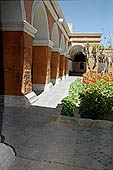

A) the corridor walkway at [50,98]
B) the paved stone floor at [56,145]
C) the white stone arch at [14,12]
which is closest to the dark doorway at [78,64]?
the corridor walkway at [50,98]

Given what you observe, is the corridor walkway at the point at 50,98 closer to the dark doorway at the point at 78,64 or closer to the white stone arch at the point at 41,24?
the white stone arch at the point at 41,24

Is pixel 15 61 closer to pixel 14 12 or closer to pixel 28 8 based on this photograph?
pixel 14 12

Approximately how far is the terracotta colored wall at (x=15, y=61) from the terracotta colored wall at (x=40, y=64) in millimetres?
2499

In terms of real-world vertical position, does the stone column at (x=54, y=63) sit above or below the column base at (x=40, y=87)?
above

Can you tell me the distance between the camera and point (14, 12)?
444cm

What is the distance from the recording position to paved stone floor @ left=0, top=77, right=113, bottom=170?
2141 millimetres

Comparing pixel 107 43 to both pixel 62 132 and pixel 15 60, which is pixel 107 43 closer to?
pixel 15 60

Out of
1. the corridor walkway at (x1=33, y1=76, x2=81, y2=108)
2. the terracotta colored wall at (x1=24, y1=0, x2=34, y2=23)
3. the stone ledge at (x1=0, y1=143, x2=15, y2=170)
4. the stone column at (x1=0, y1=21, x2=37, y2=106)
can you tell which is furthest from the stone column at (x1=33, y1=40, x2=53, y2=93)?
the stone ledge at (x1=0, y1=143, x2=15, y2=170)

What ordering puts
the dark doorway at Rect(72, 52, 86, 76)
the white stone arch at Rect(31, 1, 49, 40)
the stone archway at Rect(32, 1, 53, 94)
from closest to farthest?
1. the white stone arch at Rect(31, 1, 49, 40)
2. the stone archway at Rect(32, 1, 53, 94)
3. the dark doorway at Rect(72, 52, 86, 76)

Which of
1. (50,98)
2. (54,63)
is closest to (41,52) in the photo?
(50,98)

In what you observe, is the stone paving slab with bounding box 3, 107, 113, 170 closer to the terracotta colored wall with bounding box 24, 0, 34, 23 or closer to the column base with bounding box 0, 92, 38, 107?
the column base with bounding box 0, 92, 38, 107

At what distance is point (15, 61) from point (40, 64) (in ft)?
9.60

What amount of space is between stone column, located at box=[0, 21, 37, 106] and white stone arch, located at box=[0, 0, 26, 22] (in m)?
0.14

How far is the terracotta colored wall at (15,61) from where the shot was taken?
187 inches
